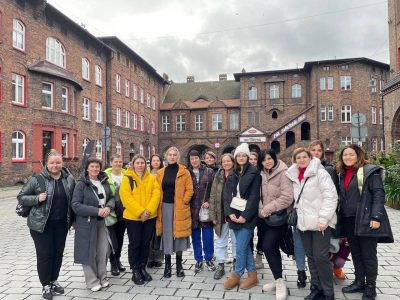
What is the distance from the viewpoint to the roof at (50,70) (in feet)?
66.6

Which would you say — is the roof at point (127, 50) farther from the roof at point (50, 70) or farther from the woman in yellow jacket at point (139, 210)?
the woman in yellow jacket at point (139, 210)

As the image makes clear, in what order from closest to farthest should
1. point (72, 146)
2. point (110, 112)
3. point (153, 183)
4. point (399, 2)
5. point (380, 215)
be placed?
point (380, 215) < point (153, 183) < point (399, 2) < point (72, 146) < point (110, 112)

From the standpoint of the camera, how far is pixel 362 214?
407cm

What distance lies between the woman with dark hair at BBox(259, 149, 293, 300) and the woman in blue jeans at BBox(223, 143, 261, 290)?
0.48 ft

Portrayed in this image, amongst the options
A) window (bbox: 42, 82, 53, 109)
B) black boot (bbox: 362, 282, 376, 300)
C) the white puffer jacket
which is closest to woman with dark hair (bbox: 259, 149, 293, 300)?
the white puffer jacket

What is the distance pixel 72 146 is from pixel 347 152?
22.5m

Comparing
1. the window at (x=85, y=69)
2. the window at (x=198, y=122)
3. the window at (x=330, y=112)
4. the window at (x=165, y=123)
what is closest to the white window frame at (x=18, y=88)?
the window at (x=85, y=69)

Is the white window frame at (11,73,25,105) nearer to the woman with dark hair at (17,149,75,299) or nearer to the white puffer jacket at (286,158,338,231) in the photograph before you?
the woman with dark hair at (17,149,75,299)

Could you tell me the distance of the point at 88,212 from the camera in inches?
175

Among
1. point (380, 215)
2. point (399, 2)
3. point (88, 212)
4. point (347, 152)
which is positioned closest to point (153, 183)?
point (88, 212)

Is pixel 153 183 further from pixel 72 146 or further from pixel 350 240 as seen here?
pixel 72 146

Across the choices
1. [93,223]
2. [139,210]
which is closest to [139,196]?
[139,210]

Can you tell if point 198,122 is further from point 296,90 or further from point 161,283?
point 161,283

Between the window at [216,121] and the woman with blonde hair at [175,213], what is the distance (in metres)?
37.3
